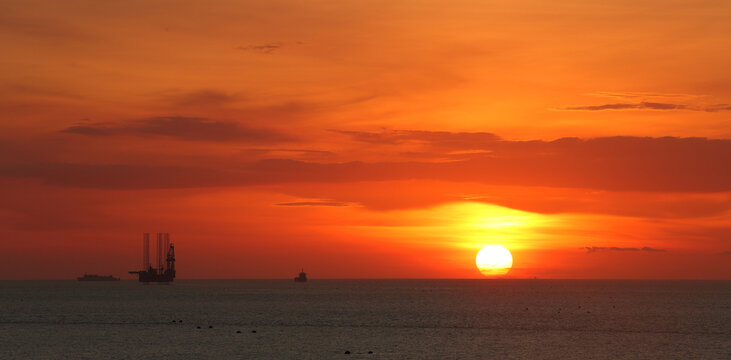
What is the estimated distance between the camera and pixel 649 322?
159 m

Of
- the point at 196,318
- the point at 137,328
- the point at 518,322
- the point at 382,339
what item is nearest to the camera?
the point at 382,339

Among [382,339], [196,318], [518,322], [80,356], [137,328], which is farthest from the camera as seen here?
[196,318]

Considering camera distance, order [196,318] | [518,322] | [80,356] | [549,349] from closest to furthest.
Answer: [80,356] < [549,349] < [518,322] < [196,318]

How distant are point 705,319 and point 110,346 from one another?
12036 centimetres

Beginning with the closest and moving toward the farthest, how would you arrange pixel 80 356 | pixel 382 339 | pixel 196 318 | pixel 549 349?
pixel 80 356 < pixel 549 349 < pixel 382 339 < pixel 196 318

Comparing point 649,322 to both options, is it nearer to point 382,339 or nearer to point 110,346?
point 382,339

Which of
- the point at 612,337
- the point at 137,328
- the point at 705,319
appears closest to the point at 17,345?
the point at 137,328

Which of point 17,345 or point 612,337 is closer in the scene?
point 17,345

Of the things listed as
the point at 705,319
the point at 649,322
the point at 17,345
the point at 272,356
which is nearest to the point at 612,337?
the point at 649,322

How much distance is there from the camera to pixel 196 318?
568 ft

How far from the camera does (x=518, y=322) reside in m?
157

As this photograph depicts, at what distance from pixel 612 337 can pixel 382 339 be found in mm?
32008

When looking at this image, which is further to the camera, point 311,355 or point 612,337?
point 612,337

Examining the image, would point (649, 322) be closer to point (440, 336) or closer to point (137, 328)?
point (440, 336)
